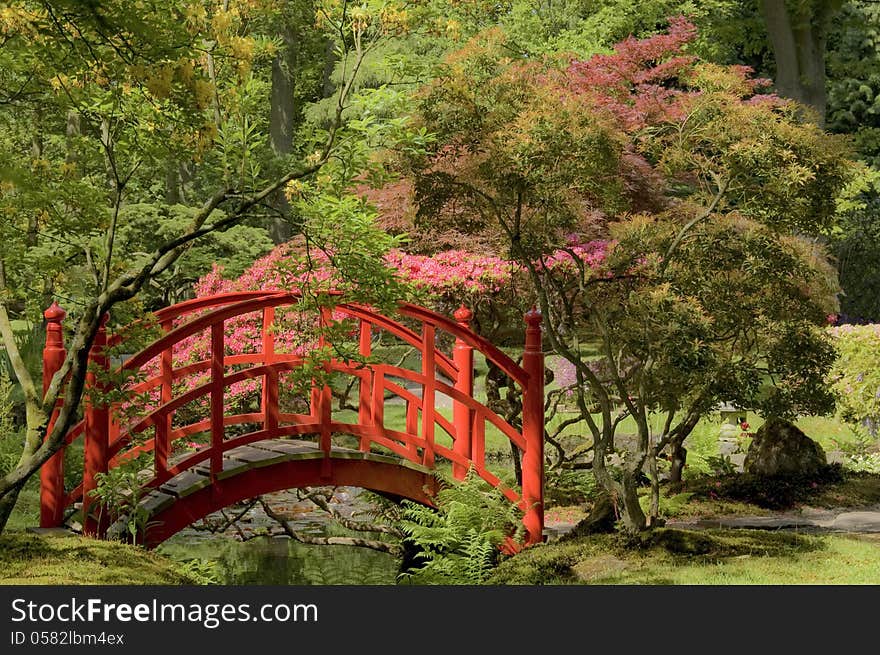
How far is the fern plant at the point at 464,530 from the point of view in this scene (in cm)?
858

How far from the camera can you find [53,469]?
301 inches

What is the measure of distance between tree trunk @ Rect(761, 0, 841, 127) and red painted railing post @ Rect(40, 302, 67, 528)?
17.5m

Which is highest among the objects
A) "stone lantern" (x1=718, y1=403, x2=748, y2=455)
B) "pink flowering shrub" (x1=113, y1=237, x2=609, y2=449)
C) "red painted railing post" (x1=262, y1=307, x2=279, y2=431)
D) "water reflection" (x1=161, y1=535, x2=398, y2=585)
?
"pink flowering shrub" (x1=113, y1=237, x2=609, y2=449)

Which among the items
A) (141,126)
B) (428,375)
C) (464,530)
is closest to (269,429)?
(428,375)

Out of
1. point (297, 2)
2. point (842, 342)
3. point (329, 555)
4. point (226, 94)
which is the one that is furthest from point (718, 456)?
point (297, 2)

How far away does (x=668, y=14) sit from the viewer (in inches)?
881

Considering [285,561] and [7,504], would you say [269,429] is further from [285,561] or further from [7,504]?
[285,561]

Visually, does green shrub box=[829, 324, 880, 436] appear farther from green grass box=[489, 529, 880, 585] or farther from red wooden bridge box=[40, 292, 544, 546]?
red wooden bridge box=[40, 292, 544, 546]

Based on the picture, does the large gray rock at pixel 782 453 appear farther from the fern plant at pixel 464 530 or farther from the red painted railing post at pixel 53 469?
the red painted railing post at pixel 53 469

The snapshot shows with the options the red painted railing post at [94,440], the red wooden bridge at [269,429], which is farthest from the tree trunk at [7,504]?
the red painted railing post at [94,440]

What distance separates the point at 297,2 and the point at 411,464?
43.5 ft

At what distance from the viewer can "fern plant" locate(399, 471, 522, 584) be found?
8.58 m

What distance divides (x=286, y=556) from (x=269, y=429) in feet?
9.93

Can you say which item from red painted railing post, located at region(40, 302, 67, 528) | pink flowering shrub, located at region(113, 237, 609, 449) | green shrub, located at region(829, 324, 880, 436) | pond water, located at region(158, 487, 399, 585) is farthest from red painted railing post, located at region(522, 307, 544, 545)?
green shrub, located at region(829, 324, 880, 436)
